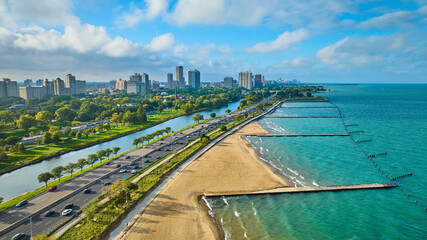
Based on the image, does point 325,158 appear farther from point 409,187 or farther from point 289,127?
point 289,127

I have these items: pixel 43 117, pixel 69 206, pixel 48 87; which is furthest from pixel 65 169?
pixel 48 87

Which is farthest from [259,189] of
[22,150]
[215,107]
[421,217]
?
[215,107]

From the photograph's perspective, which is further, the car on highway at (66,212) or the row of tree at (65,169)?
the row of tree at (65,169)

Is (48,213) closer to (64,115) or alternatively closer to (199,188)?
(199,188)

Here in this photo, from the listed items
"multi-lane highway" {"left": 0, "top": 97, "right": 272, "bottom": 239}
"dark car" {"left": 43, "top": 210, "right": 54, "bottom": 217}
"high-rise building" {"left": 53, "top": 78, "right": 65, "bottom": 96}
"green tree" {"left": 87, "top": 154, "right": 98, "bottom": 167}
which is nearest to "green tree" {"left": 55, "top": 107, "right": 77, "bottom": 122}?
"multi-lane highway" {"left": 0, "top": 97, "right": 272, "bottom": 239}

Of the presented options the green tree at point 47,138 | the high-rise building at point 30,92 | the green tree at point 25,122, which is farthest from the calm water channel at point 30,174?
the high-rise building at point 30,92

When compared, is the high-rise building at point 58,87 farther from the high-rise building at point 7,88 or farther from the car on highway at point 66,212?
the car on highway at point 66,212
